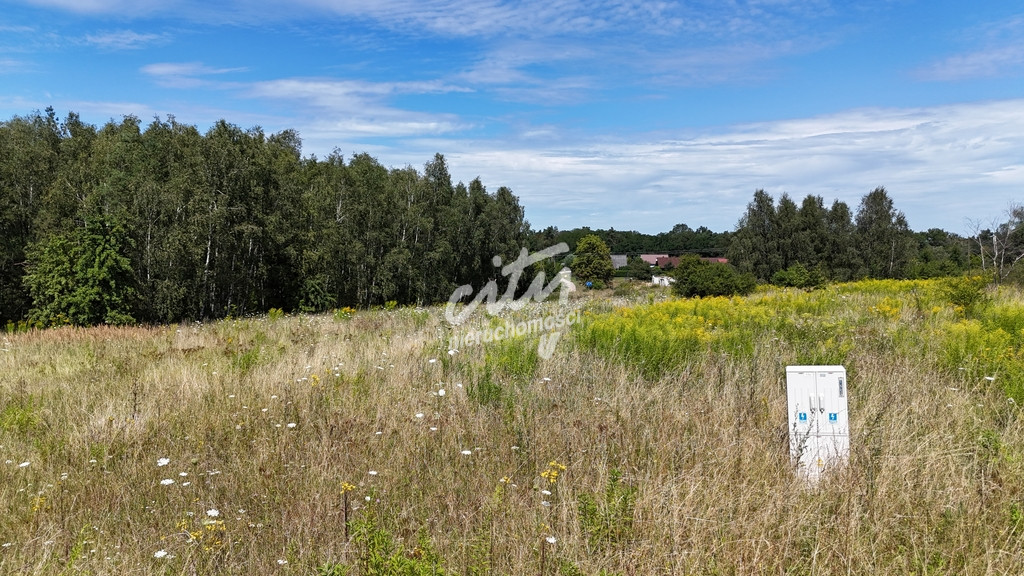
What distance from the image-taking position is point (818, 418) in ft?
11.0

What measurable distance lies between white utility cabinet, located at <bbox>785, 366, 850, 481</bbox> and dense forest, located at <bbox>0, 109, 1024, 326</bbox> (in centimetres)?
2254

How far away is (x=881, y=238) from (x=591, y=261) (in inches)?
1198

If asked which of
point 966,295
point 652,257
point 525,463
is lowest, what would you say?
Answer: point 525,463

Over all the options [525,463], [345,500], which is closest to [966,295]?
[525,463]

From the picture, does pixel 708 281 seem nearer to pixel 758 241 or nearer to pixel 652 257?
pixel 758 241

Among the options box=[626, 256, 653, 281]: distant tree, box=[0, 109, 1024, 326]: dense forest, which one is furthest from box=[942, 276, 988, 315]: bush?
box=[626, 256, 653, 281]: distant tree

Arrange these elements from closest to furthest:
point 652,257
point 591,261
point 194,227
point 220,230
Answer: point 194,227, point 220,230, point 591,261, point 652,257

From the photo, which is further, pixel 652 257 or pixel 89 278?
pixel 652 257

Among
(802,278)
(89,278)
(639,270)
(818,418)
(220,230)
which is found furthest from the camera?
(639,270)

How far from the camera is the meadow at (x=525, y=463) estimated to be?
8.98 feet

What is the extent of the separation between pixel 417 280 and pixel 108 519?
35.6 metres

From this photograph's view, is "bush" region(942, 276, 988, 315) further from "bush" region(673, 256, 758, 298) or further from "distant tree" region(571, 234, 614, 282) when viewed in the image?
"distant tree" region(571, 234, 614, 282)

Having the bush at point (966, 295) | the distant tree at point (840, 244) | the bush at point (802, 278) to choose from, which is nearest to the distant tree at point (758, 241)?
the distant tree at point (840, 244)

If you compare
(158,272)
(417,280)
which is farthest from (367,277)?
(158,272)
